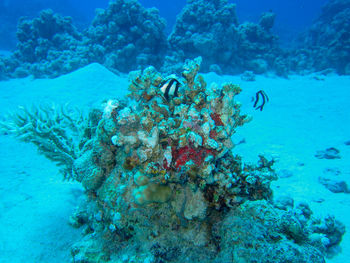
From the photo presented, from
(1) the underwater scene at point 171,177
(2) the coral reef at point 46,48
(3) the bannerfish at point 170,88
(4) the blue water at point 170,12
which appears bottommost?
(1) the underwater scene at point 171,177

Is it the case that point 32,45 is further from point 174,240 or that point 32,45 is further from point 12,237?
point 174,240

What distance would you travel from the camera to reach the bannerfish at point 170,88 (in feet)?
8.38

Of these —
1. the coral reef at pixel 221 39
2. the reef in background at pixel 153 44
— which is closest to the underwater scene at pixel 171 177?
the reef in background at pixel 153 44

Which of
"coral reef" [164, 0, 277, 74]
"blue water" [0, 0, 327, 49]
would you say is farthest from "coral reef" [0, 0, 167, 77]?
"blue water" [0, 0, 327, 49]

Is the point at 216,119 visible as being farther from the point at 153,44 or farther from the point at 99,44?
the point at 99,44

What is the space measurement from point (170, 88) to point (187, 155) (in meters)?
1.00

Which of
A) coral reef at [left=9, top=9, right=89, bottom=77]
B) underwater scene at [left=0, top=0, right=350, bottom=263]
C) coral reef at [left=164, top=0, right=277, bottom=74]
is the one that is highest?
coral reef at [left=164, top=0, right=277, bottom=74]

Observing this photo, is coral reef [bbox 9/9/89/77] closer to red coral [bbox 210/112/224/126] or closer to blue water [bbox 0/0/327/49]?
red coral [bbox 210/112/224/126]

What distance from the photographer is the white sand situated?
Result: 2.95 m

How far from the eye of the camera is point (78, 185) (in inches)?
166

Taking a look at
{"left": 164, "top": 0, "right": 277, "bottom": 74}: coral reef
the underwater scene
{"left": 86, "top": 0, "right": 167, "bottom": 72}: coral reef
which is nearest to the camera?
the underwater scene

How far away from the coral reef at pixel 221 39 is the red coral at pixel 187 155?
11.9m

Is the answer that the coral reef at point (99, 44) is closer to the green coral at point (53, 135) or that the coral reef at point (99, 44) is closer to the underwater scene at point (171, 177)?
the underwater scene at point (171, 177)

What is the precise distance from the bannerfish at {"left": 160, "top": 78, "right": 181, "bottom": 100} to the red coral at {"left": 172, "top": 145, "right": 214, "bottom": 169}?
837 millimetres
